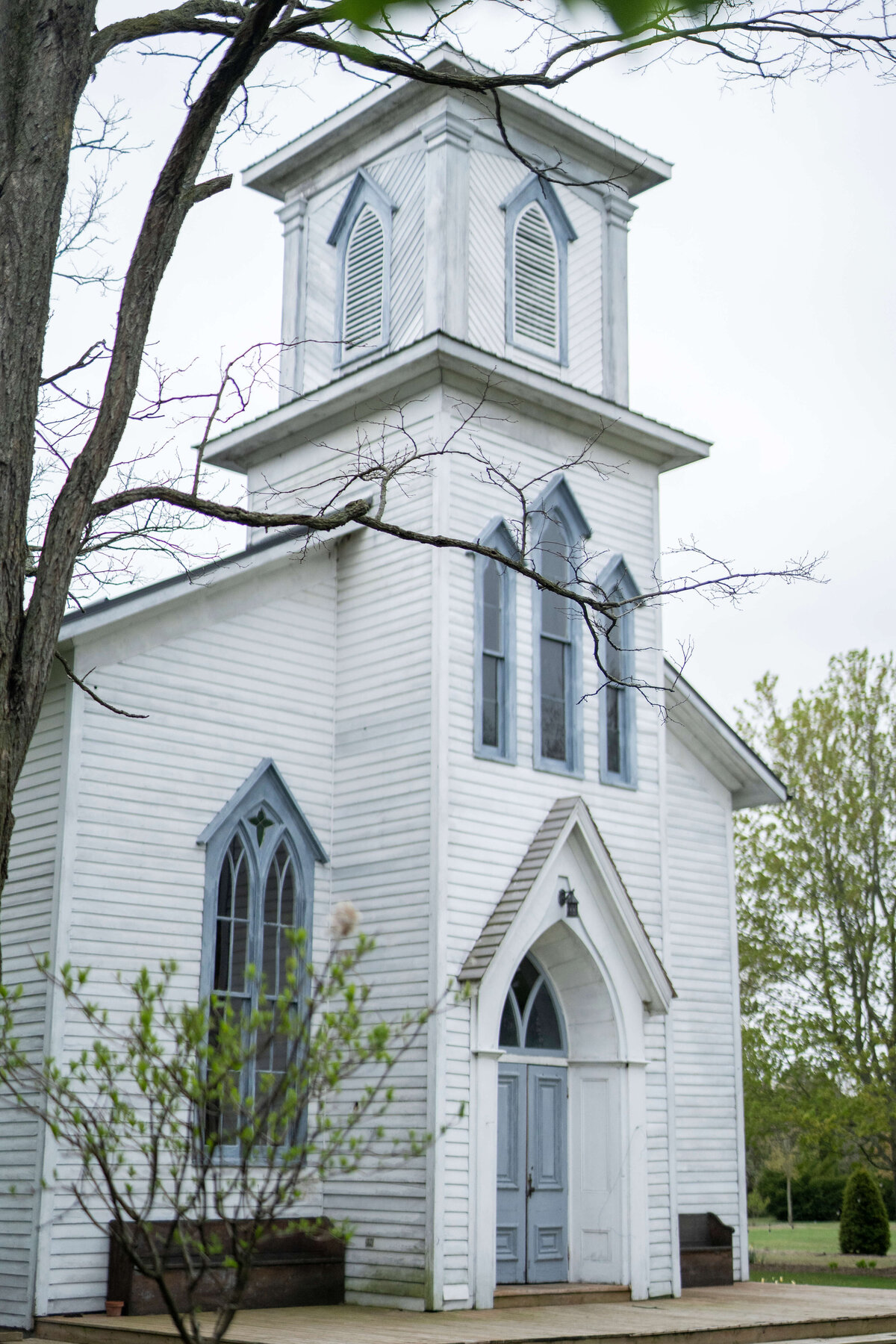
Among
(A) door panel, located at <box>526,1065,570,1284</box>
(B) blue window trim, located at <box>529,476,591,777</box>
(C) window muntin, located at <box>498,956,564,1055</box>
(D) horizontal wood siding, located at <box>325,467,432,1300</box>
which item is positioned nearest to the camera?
(D) horizontal wood siding, located at <box>325,467,432,1300</box>

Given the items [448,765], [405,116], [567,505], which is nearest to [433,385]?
[567,505]

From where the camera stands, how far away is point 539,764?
52.9ft

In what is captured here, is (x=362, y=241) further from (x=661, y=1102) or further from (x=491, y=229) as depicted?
(x=661, y=1102)

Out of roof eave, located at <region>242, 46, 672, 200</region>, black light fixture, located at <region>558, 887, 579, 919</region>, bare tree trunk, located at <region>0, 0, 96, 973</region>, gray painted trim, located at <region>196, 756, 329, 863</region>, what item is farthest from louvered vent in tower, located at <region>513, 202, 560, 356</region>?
bare tree trunk, located at <region>0, 0, 96, 973</region>

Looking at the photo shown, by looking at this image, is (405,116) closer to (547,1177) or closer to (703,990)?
(703,990)

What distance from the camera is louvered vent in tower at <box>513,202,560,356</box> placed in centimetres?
1762

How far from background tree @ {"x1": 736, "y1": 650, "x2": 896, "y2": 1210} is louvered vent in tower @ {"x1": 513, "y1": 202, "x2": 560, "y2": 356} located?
12.6 meters

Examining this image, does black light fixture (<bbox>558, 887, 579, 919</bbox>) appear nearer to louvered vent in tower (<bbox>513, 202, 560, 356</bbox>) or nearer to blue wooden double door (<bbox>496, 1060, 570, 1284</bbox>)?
blue wooden double door (<bbox>496, 1060, 570, 1284</bbox>)

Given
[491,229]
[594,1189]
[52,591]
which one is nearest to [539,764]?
[594,1189]

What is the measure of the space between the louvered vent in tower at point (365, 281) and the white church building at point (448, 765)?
43mm

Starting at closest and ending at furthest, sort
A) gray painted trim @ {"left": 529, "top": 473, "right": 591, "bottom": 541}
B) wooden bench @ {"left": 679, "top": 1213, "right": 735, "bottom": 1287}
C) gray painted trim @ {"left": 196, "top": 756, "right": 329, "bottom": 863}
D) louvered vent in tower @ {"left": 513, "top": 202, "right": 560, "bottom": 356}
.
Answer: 1. gray painted trim @ {"left": 196, "top": 756, "right": 329, "bottom": 863}
2. gray painted trim @ {"left": 529, "top": 473, "right": 591, "bottom": 541}
3. wooden bench @ {"left": 679, "top": 1213, "right": 735, "bottom": 1287}
4. louvered vent in tower @ {"left": 513, "top": 202, "right": 560, "bottom": 356}

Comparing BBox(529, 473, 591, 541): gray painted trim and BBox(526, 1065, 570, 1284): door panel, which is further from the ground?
BBox(529, 473, 591, 541): gray painted trim

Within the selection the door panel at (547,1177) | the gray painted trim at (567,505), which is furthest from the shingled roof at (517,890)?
the gray painted trim at (567,505)

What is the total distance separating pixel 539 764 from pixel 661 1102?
383cm
